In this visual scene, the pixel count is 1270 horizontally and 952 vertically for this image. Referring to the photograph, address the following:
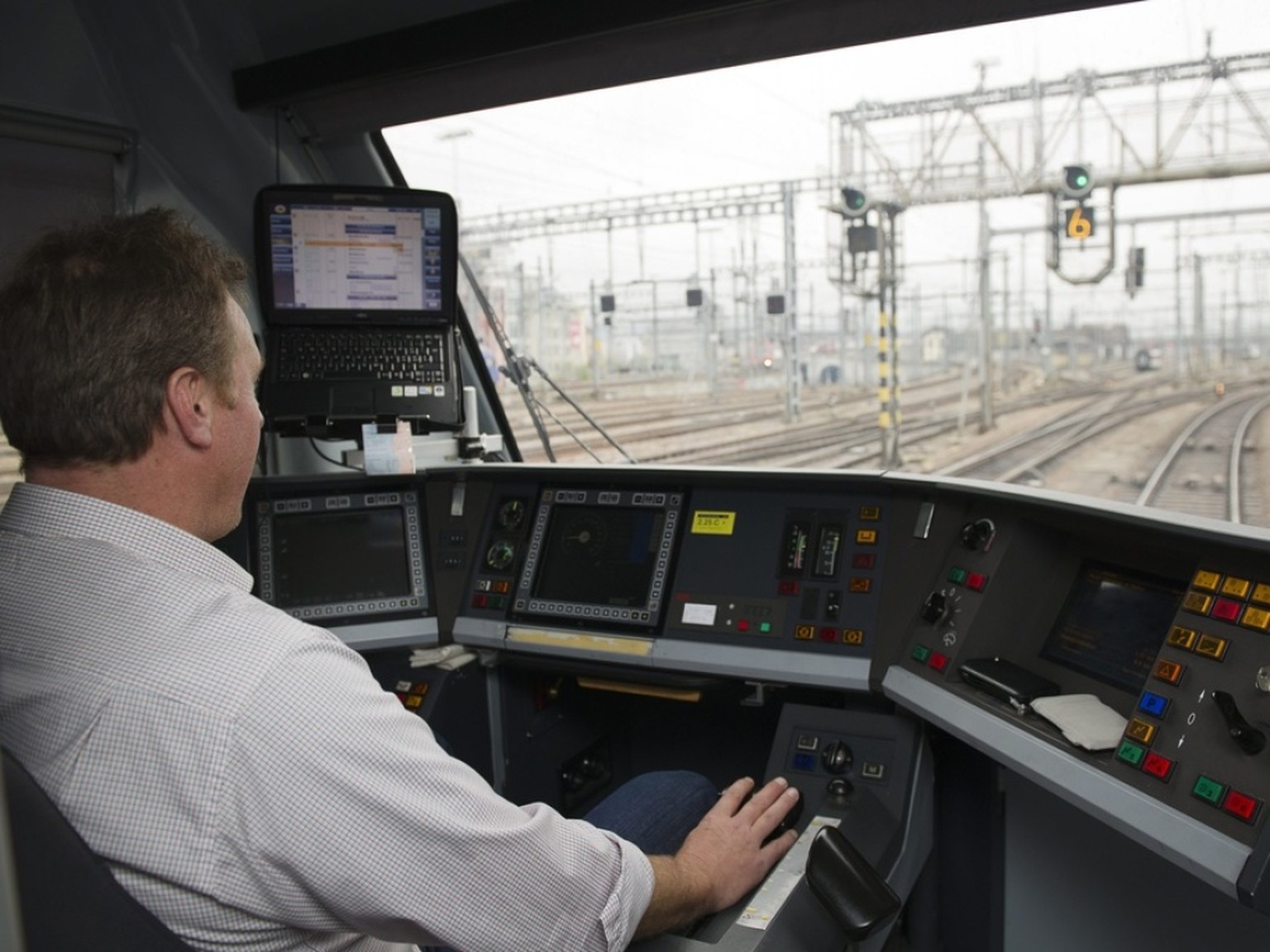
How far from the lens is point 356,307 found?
104 inches

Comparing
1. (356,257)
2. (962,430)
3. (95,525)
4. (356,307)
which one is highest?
(356,257)

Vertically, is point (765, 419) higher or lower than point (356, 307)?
lower

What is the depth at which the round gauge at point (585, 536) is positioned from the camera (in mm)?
2498

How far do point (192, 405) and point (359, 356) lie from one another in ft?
5.41

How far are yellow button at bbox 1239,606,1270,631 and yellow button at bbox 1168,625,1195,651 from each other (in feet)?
0.23

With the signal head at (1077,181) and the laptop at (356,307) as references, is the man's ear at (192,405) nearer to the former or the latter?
the laptop at (356,307)

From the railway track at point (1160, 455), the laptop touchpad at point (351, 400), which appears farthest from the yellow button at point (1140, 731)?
the laptop touchpad at point (351, 400)

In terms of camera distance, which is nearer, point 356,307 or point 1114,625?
point 1114,625

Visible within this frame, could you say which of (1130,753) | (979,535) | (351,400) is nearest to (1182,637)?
(1130,753)

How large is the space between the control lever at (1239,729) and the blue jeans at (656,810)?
76 cm

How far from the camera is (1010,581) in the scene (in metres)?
1.88

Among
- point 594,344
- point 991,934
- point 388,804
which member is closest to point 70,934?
point 388,804

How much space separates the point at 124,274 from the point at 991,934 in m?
1.97

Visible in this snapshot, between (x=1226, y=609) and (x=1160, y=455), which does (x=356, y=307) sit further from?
(x=1160, y=455)
